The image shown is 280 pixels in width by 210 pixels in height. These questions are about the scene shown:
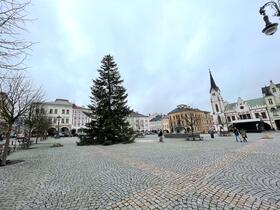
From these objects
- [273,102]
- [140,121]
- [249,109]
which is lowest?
[249,109]

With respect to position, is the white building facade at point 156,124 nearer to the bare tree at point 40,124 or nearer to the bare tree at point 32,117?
the bare tree at point 40,124

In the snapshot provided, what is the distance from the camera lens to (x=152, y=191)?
4691 millimetres

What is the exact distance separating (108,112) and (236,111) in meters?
55.1

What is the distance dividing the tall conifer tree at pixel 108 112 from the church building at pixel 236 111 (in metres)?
40.0

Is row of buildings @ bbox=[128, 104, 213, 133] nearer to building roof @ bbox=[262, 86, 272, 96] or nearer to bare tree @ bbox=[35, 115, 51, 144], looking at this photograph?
building roof @ bbox=[262, 86, 272, 96]

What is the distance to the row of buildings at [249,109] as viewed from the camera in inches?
2005

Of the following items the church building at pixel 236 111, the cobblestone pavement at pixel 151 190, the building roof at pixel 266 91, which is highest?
the building roof at pixel 266 91

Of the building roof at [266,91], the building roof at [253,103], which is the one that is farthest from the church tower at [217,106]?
the building roof at [266,91]

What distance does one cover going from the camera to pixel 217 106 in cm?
6512

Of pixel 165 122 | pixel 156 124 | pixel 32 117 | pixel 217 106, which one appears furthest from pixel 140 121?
pixel 32 117

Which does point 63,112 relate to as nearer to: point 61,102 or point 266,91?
point 61,102

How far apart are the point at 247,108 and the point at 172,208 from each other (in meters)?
65.9

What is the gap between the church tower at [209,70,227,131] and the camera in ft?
202

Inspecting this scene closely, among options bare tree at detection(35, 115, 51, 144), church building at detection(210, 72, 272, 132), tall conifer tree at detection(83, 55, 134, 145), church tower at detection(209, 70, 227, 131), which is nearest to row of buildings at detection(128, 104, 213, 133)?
church tower at detection(209, 70, 227, 131)
